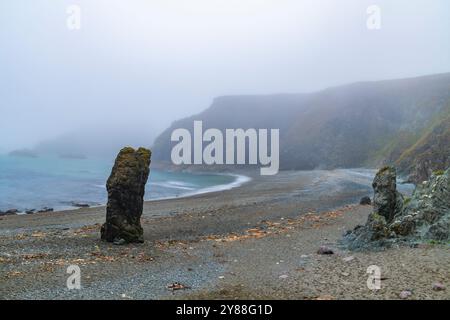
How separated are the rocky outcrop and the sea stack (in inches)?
438

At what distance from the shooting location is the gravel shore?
44.6ft

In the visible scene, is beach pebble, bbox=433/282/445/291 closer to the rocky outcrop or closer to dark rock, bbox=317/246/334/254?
the rocky outcrop

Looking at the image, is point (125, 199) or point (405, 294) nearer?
point (405, 294)

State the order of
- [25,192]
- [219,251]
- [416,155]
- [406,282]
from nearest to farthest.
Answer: [406,282] → [219,251] → [25,192] → [416,155]

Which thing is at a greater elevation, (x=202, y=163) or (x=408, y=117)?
(x=408, y=117)

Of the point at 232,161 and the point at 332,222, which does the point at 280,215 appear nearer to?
the point at 332,222

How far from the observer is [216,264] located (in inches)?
709

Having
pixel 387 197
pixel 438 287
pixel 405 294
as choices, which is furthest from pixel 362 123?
pixel 405 294

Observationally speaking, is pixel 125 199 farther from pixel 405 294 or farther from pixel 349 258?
pixel 405 294

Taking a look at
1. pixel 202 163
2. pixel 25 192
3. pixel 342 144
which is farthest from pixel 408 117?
pixel 25 192

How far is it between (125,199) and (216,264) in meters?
7.23

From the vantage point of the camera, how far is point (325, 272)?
1581cm

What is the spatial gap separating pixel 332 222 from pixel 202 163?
13651 centimetres

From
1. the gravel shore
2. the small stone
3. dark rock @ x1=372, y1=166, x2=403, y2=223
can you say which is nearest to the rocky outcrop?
dark rock @ x1=372, y1=166, x2=403, y2=223
